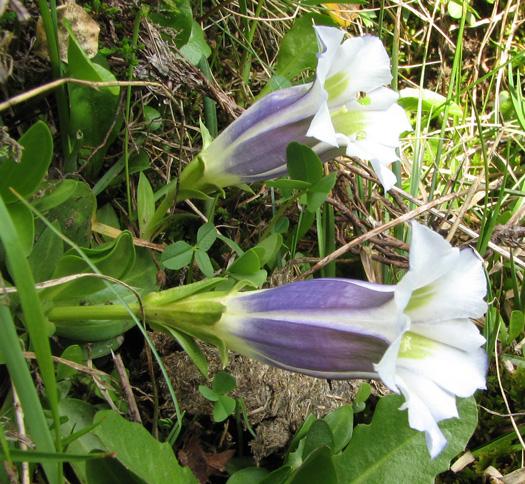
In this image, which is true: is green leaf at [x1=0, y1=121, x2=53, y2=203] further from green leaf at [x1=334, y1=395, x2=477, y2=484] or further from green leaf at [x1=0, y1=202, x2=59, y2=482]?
green leaf at [x1=334, y1=395, x2=477, y2=484]

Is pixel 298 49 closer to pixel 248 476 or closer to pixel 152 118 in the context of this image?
pixel 152 118

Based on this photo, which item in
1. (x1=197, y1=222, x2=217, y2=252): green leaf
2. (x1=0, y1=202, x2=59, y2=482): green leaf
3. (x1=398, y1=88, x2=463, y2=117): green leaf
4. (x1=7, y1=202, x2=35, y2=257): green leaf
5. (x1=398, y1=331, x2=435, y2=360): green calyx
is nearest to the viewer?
(x1=0, y1=202, x2=59, y2=482): green leaf

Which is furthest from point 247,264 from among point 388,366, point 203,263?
point 388,366

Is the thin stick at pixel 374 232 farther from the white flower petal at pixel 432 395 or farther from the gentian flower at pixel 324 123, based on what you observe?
the white flower petal at pixel 432 395

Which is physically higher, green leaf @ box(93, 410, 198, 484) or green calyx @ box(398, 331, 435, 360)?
green calyx @ box(398, 331, 435, 360)

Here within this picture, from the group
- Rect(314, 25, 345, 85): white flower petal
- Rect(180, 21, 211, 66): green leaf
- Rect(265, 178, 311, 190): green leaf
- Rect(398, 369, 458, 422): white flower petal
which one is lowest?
Rect(398, 369, 458, 422): white flower petal

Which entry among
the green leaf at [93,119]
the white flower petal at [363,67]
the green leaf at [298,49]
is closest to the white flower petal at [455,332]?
the white flower petal at [363,67]

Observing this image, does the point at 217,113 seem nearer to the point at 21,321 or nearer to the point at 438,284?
the point at 21,321

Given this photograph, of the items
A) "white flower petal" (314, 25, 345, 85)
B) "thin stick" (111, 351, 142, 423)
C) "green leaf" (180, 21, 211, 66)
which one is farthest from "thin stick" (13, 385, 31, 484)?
"green leaf" (180, 21, 211, 66)
